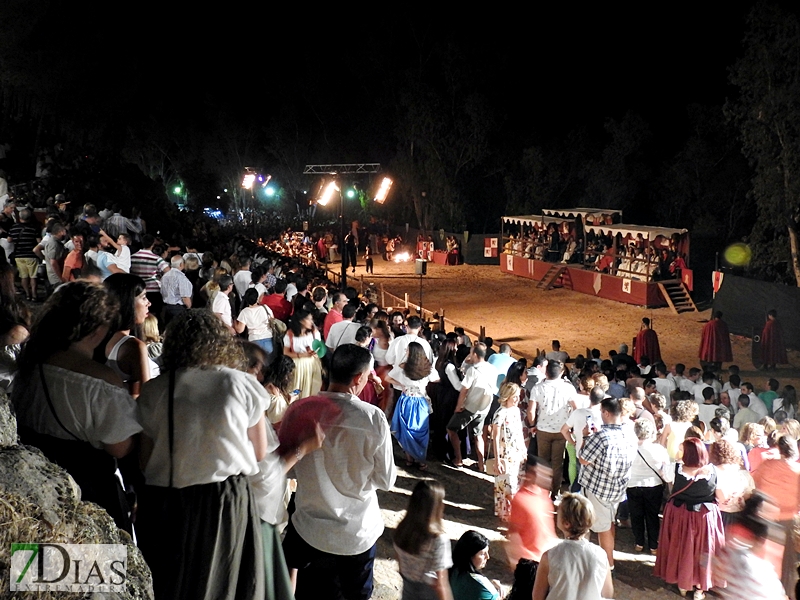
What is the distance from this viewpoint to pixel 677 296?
22.1 metres

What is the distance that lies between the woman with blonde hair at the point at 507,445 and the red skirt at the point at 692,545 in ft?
4.40

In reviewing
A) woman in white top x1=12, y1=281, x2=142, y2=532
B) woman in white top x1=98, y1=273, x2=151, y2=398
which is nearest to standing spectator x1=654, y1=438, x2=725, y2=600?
woman in white top x1=98, y1=273, x2=151, y2=398

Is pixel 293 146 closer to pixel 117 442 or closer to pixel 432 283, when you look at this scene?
pixel 432 283

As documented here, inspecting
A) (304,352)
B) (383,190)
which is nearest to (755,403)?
(304,352)

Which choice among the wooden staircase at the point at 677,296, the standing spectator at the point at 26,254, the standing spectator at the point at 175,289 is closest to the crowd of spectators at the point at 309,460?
the standing spectator at the point at 175,289

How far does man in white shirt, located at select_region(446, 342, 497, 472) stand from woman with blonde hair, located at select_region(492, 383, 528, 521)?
837mm

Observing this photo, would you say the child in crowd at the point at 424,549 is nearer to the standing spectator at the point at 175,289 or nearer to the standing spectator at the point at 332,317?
the standing spectator at the point at 332,317

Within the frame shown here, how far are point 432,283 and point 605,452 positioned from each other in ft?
71.9

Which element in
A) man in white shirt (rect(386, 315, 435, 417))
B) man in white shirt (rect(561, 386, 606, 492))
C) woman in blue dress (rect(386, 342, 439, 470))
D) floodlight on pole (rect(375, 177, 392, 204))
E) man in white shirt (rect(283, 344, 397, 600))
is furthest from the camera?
floodlight on pole (rect(375, 177, 392, 204))

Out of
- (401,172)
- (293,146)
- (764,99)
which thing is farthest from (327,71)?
(764,99)

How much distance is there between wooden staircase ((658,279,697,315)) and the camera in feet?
71.1

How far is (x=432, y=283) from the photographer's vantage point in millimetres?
27500

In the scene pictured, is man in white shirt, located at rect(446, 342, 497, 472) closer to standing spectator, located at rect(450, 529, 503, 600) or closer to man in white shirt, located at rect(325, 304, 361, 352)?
man in white shirt, located at rect(325, 304, 361, 352)

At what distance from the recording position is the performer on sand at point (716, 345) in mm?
15102
